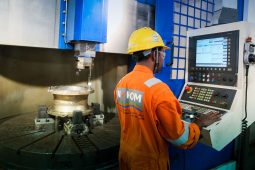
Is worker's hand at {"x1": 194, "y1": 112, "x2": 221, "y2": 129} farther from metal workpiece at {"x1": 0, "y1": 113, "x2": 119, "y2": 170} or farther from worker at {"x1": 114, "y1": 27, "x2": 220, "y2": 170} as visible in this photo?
metal workpiece at {"x1": 0, "y1": 113, "x2": 119, "y2": 170}

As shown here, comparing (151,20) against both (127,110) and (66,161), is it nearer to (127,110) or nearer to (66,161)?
(127,110)

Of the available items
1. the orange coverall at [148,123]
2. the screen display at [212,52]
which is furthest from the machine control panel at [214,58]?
the orange coverall at [148,123]

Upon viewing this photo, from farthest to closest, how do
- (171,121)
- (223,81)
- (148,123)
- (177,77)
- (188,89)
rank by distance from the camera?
1. (177,77)
2. (188,89)
3. (223,81)
4. (148,123)
5. (171,121)

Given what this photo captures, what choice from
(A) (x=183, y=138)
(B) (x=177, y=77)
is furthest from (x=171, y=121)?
(B) (x=177, y=77)

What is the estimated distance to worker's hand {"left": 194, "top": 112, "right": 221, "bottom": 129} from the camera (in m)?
1.42

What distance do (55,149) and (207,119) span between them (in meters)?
0.90

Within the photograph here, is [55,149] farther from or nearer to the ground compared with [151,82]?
nearer to the ground

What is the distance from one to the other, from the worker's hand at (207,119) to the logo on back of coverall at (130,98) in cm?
41

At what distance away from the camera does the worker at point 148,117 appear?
1202 millimetres

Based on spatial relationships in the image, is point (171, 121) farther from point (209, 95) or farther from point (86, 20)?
point (86, 20)

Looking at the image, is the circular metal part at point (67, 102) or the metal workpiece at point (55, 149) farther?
the circular metal part at point (67, 102)

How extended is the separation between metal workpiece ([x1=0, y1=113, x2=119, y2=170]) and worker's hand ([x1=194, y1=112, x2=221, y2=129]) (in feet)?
1.68

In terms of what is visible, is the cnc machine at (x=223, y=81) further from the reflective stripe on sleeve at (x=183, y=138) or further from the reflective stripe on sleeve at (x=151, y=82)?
the reflective stripe on sleeve at (x=151, y=82)

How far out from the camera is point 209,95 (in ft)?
5.69
